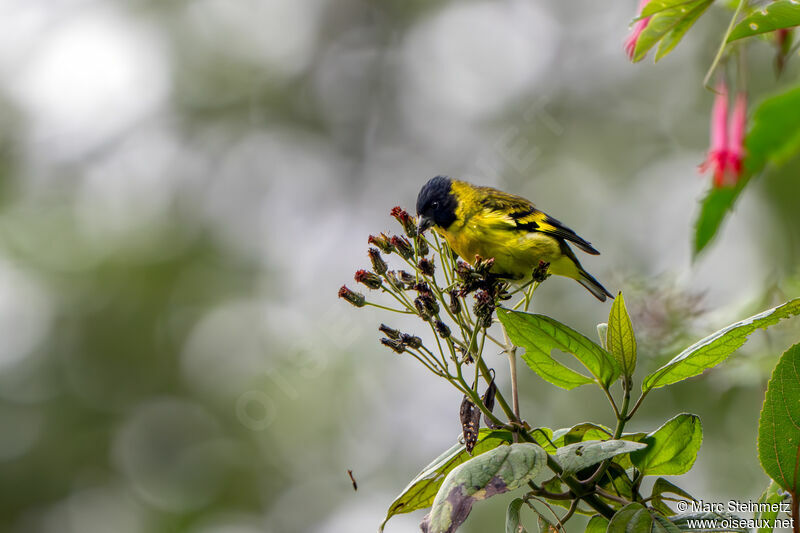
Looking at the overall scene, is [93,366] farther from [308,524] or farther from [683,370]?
[683,370]

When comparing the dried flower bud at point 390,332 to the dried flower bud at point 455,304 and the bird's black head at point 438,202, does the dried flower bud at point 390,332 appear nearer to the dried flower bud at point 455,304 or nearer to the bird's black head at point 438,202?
the dried flower bud at point 455,304

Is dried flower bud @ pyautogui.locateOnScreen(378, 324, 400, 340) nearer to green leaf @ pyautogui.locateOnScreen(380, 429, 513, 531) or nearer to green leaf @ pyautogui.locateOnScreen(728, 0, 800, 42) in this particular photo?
green leaf @ pyautogui.locateOnScreen(380, 429, 513, 531)

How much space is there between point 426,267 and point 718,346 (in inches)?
32.4

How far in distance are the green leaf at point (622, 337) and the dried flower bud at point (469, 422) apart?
0.35 meters

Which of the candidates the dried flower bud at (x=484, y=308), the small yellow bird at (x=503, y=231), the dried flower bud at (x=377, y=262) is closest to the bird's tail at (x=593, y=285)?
the small yellow bird at (x=503, y=231)

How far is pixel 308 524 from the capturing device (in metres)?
9.88

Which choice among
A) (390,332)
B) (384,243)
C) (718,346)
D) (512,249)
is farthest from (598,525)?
(512,249)

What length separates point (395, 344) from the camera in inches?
79.0

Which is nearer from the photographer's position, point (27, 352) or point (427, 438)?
point (427, 438)

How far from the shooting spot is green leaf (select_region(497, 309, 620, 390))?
5.63 feet

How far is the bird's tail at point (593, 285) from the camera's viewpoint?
410 centimetres

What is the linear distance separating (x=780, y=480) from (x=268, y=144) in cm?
1330

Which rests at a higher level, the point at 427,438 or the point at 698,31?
the point at 698,31

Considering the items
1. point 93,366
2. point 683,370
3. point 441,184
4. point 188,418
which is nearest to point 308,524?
point 188,418
